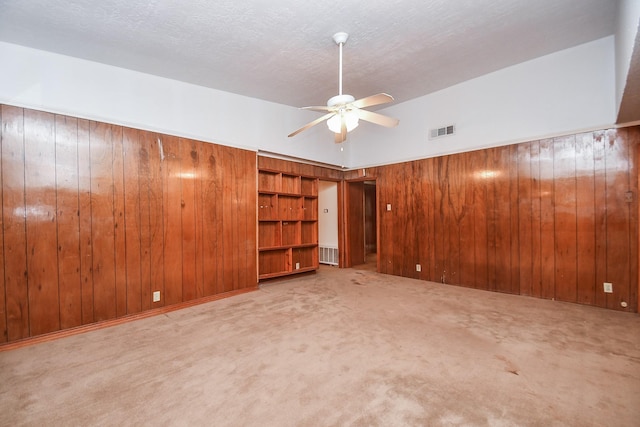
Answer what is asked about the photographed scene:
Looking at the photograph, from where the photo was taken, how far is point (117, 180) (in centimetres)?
329

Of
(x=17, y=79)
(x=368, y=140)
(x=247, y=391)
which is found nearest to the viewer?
(x=247, y=391)

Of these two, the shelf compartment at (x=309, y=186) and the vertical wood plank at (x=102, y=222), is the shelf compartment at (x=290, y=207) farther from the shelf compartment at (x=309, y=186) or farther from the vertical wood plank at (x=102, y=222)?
the vertical wood plank at (x=102, y=222)

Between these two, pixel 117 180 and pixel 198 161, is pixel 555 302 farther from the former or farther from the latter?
pixel 117 180

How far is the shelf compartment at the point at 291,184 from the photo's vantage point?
17.3 feet

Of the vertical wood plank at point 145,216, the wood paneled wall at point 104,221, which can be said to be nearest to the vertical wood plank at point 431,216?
the wood paneled wall at point 104,221

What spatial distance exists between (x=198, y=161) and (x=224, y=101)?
3.58 feet

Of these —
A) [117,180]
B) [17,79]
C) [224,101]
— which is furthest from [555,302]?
[17,79]

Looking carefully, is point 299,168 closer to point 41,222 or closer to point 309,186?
point 309,186

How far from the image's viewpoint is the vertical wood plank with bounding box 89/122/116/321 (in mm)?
3135

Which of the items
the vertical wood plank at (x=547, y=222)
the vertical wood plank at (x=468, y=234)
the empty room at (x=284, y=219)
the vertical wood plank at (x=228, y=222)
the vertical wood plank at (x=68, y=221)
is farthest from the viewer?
the vertical wood plank at (x=468, y=234)

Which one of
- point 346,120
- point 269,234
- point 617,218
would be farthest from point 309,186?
point 617,218

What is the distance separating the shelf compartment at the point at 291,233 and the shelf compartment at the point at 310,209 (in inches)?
11.4

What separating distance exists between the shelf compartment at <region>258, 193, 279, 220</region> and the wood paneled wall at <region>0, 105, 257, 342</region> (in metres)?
0.61

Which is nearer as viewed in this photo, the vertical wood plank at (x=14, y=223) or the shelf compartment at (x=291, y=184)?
the vertical wood plank at (x=14, y=223)
